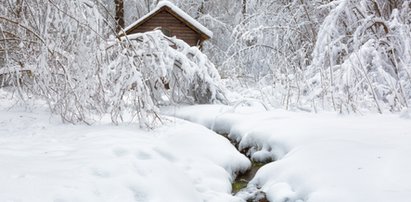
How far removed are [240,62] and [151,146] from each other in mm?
9013

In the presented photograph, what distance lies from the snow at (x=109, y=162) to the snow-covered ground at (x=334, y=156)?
45 cm

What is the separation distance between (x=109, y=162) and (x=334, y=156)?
195 centimetres

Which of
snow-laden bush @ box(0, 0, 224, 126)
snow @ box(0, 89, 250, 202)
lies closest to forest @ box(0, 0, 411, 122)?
snow-laden bush @ box(0, 0, 224, 126)

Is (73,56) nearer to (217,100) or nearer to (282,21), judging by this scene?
(217,100)

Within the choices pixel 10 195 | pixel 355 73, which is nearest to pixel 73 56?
pixel 10 195

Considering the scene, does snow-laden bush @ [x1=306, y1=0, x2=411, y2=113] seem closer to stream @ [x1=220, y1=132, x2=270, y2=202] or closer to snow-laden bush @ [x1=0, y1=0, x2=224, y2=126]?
stream @ [x1=220, y1=132, x2=270, y2=202]

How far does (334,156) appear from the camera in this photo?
151 inches

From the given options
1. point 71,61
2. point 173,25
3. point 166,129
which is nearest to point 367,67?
point 166,129

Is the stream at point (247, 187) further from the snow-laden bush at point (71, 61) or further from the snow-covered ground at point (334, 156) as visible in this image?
the snow-laden bush at point (71, 61)

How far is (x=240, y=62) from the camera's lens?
43.7ft

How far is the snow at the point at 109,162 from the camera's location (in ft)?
10.4

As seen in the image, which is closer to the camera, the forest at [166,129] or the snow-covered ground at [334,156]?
the snow-covered ground at [334,156]

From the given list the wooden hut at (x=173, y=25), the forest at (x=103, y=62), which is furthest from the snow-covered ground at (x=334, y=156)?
the wooden hut at (x=173, y=25)

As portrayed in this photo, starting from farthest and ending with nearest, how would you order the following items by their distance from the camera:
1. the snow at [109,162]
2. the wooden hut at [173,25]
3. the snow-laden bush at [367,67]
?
the wooden hut at [173,25]
the snow-laden bush at [367,67]
the snow at [109,162]
